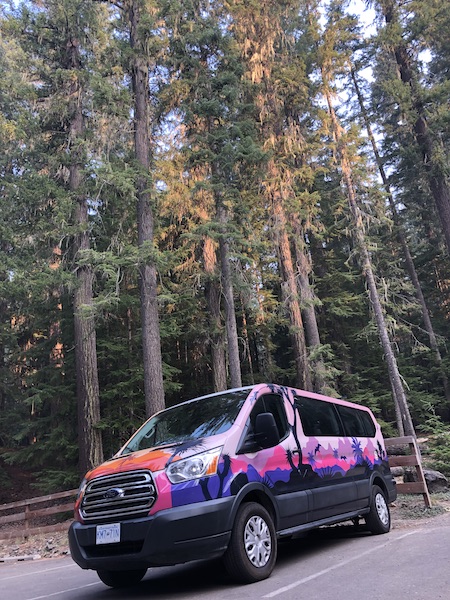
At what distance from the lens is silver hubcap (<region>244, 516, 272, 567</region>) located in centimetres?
454

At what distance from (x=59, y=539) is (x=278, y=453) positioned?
8111 millimetres

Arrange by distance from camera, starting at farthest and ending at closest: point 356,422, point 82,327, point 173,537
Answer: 1. point 82,327
2. point 356,422
3. point 173,537

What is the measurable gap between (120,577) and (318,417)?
3.11 metres

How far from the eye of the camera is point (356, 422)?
24.6 feet

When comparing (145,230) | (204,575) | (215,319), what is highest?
(145,230)

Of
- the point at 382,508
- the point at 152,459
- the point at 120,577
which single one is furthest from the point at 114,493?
the point at 382,508

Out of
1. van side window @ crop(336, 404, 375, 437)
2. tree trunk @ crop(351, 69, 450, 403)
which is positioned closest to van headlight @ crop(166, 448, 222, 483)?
van side window @ crop(336, 404, 375, 437)

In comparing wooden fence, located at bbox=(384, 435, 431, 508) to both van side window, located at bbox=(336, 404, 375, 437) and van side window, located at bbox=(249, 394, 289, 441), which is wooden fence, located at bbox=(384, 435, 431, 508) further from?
van side window, located at bbox=(249, 394, 289, 441)

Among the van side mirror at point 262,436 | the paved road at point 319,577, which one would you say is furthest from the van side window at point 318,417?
the paved road at point 319,577

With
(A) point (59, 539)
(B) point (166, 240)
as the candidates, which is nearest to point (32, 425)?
(A) point (59, 539)

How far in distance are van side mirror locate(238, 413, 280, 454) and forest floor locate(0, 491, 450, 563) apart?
13.6ft

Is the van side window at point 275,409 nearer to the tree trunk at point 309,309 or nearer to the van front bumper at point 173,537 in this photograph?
the van front bumper at point 173,537

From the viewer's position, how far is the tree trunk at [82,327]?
14008 mm

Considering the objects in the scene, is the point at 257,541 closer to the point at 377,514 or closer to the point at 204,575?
the point at 204,575
